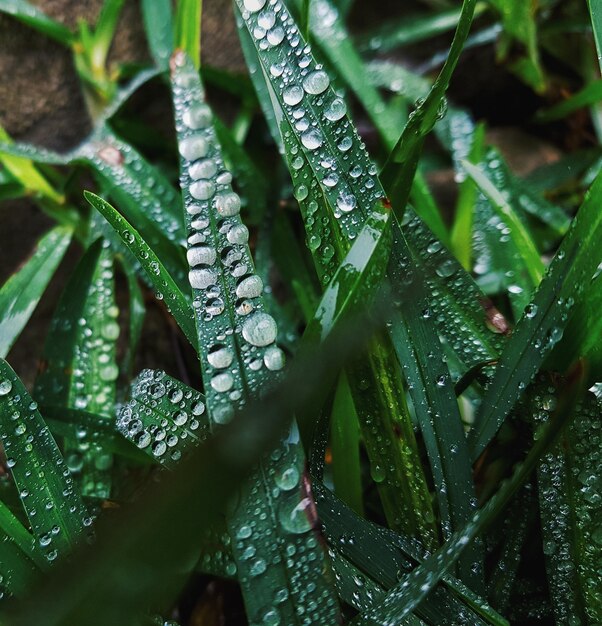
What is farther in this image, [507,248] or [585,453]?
[507,248]

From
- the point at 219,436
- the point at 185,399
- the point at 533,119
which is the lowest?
the point at 533,119

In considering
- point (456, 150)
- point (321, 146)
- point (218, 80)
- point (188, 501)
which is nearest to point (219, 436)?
point (188, 501)

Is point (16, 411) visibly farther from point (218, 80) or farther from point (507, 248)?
point (218, 80)

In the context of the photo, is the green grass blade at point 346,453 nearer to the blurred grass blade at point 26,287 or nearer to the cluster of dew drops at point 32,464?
the cluster of dew drops at point 32,464

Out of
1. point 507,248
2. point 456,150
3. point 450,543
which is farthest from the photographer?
point 456,150

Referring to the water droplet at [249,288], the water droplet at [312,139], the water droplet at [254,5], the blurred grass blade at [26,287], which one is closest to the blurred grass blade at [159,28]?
the blurred grass blade at [26,287]

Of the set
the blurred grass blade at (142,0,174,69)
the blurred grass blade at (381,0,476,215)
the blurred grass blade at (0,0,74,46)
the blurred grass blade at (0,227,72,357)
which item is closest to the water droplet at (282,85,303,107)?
the blurred grass blade at (381,0,476,215)

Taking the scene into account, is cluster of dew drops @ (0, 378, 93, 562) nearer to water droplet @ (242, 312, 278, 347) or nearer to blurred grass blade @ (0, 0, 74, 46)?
water droplet @ (242, 312, 278, 347)
